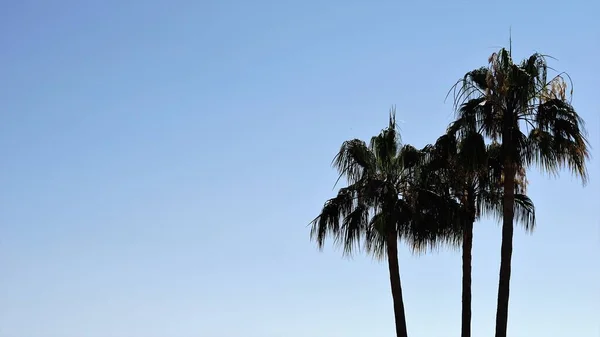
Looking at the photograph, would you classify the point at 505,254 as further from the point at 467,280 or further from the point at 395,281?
the point at 395,281

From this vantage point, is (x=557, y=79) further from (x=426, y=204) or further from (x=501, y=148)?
(x=426, y=204)

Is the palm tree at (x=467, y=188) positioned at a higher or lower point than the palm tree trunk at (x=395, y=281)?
higher

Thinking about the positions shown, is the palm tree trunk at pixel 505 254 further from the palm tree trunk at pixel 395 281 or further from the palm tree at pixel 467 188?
the palm tree trunk at pixel 395 281

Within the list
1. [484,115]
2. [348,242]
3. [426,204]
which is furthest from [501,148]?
[348,242]

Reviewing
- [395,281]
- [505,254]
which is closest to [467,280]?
[395,281]

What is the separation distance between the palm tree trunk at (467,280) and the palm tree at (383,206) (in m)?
0.85

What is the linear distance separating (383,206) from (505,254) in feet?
16.2

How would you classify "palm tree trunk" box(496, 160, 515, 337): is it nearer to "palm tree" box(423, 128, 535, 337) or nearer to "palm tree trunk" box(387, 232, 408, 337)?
"palm tree" box(423, 128, 535, 337)

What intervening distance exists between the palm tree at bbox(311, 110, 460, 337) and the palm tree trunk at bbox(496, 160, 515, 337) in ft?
10.1

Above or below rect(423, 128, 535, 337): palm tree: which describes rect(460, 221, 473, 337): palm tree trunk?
below

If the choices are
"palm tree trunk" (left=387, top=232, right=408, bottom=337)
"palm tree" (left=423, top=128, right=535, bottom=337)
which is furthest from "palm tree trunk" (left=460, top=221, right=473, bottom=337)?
"palm tree trunk" (left=387, top=232, right=408, bottom=337)

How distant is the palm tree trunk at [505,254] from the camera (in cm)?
3319

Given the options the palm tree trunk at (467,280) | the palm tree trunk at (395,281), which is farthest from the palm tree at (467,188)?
the palm tree trunk at (395,281)

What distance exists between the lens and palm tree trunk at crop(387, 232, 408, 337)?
37.0 meters
